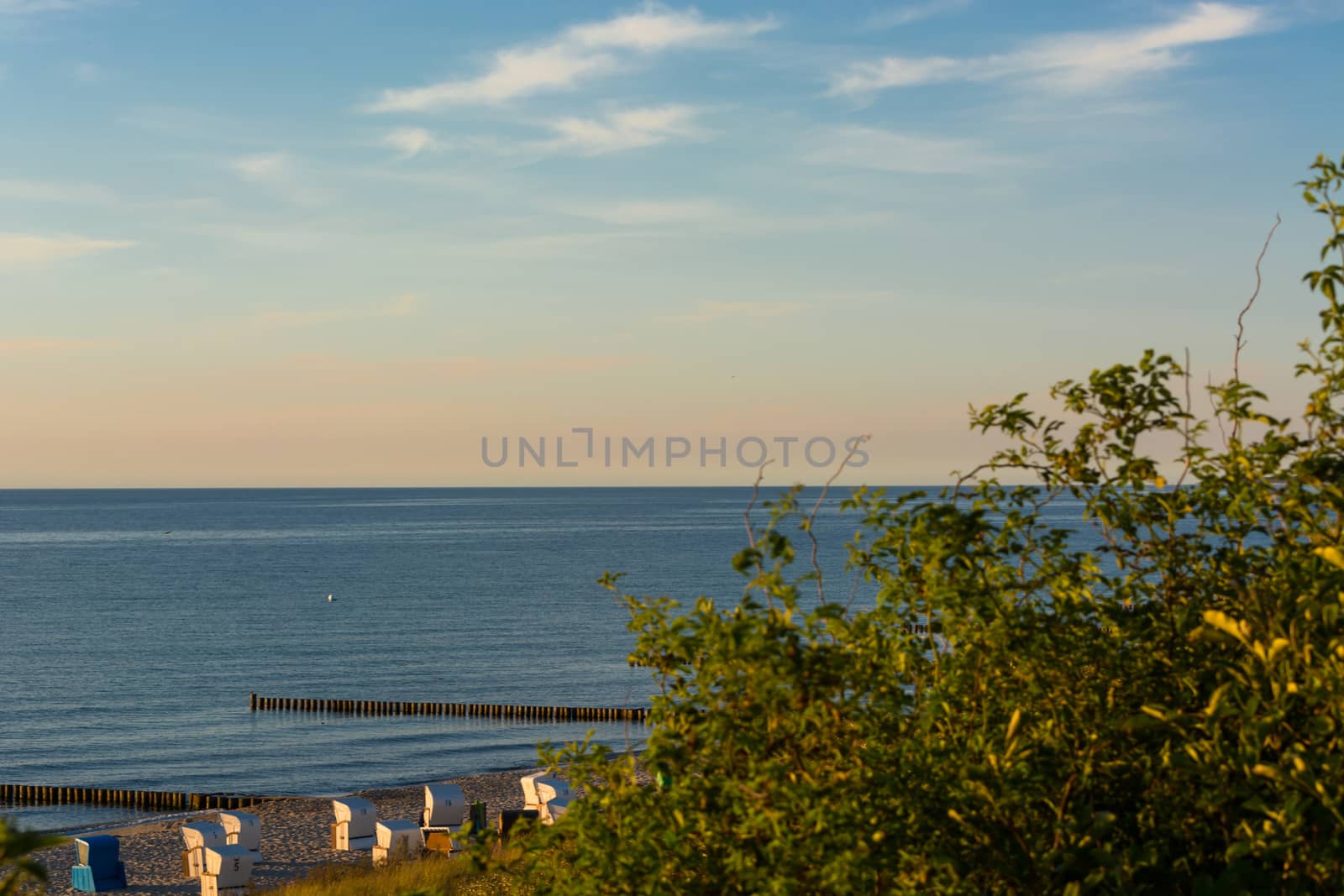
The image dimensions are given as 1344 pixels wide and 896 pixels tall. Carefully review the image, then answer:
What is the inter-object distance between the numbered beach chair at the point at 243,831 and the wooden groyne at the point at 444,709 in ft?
70.3

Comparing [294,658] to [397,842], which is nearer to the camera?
[397,842]

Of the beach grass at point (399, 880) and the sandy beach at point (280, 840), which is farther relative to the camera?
the sandy beach at point (280, 840)

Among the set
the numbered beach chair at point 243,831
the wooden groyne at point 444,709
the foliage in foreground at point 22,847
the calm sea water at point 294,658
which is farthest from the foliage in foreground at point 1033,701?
the wooden groyne at point 444,709

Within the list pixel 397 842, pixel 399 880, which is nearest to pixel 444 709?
pixel 397 842

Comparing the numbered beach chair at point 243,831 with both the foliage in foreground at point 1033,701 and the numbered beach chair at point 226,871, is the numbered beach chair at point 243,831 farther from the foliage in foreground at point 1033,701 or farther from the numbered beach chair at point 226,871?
the foliage in foreground at point 1033,701

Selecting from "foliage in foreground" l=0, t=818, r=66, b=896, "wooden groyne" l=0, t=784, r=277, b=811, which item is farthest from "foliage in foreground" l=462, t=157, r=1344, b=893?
"wooden groyne" l=0, t=784, r=277, b=811

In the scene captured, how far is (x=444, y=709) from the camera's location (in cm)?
4903

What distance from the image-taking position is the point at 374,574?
10925 cm

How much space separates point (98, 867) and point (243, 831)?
2658 millimetres

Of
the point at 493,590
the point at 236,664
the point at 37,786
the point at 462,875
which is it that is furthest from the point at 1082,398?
A: the point at 493,590

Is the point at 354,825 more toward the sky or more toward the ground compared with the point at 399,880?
more toward the ground

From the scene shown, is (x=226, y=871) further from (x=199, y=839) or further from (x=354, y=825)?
(x=354, y=825)

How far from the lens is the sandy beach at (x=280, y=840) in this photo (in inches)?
995

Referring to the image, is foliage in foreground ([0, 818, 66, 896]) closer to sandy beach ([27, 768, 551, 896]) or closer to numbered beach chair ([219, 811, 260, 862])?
sandy beach ([27, 768, 551, 896])
